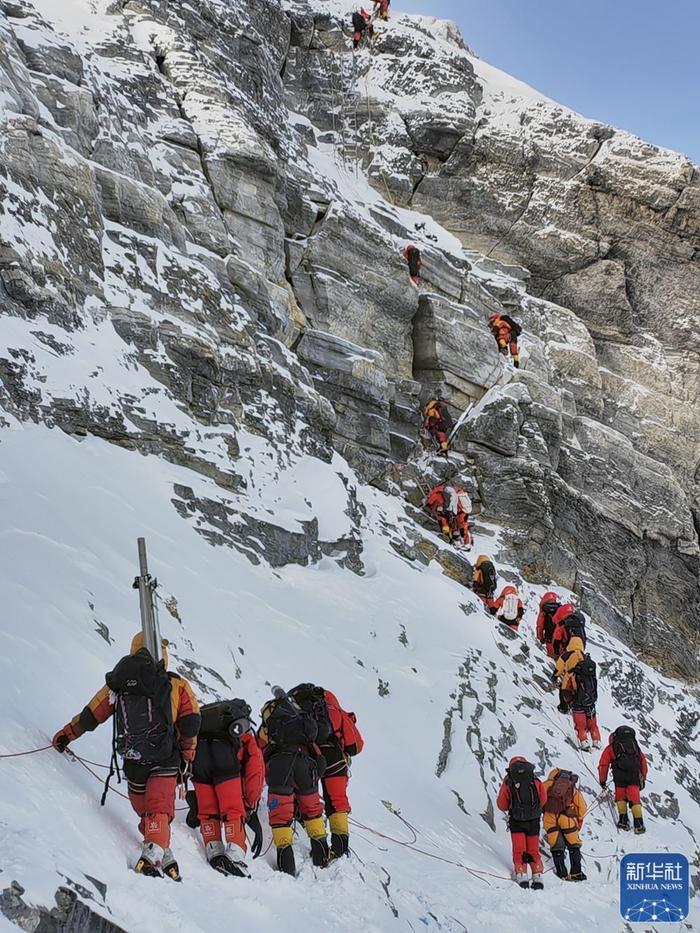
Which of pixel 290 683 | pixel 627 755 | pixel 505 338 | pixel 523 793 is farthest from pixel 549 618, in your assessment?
pixel 505 338

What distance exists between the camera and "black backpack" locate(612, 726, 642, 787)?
13.3 m

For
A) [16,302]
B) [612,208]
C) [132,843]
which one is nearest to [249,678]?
[132,843]

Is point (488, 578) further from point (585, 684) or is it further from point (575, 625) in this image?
point (585, 684)

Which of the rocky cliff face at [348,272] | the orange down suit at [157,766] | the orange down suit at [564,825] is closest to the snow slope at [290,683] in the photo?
the orange down suit at [157,766]

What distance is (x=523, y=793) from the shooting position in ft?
36.1

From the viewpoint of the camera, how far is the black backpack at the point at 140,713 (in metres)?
6.27

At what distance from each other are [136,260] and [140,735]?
42.0 ft

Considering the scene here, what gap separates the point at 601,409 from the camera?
29594mm

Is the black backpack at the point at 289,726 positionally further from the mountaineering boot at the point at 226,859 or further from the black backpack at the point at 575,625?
the black backpack at the point at 575,625

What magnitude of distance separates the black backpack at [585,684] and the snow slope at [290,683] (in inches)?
24.2

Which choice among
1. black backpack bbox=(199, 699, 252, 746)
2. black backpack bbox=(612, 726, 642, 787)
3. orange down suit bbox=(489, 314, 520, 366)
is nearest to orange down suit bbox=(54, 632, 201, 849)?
black backpack bbox=(199, 699, 252, 746)

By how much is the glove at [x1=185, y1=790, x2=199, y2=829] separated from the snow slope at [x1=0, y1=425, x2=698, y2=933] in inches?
6.0

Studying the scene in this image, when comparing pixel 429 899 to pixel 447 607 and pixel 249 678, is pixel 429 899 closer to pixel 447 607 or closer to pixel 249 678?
pixel 249 678

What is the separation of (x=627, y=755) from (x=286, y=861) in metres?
7.72
